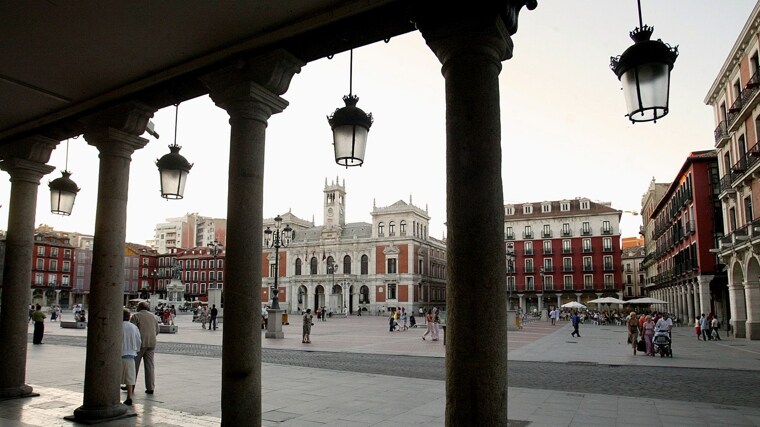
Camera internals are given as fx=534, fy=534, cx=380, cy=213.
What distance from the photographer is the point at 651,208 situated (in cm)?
5988

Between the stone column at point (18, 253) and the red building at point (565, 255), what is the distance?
57366 mm

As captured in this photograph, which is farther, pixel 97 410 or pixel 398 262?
pixel 398 262

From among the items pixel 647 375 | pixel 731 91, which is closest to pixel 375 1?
pixel 647 375

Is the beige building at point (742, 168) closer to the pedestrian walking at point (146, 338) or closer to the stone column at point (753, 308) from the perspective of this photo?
the stone column at point (753, 308)

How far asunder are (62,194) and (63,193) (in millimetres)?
18

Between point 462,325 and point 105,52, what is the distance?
376 centimetres

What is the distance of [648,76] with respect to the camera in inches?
130

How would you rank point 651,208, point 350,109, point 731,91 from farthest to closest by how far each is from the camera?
point 651,208
point 731,91
point 350,109

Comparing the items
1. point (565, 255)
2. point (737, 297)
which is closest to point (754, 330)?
point (737, 297)

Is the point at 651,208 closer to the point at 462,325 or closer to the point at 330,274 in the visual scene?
the point at 330,274

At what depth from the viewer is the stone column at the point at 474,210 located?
296 cm

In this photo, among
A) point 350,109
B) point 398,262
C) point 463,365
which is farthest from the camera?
point 398,262

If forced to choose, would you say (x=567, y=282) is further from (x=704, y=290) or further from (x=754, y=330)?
(x=754, y=330)

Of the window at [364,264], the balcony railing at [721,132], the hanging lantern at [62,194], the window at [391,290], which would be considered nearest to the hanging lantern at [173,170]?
the hanging lantern at [62,194]
